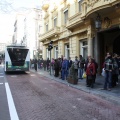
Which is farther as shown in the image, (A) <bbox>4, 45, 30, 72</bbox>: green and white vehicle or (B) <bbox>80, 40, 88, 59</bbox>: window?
(A) <bbox>4, 45, 30, 72</bbox>: green and white vehicle

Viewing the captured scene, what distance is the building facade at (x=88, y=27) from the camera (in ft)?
50.1

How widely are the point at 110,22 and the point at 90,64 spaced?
4.84 meters

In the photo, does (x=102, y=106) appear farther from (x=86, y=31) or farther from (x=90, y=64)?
(x=86, y=31)

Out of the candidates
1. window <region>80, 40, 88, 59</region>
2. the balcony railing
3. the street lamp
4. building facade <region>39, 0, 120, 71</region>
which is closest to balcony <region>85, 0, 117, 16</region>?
building facade <region>39, 0, 120, 71</region>

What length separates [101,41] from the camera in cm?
1858

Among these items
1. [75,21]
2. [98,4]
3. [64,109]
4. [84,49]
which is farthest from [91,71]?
[84,49]

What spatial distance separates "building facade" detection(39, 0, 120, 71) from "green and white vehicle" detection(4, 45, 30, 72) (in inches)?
193

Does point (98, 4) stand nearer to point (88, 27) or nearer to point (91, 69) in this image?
point (88, 27)

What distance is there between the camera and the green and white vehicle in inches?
915

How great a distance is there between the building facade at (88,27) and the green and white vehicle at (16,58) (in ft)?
16.0

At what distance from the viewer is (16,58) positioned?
76.9 feet

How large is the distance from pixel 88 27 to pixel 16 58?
868 centimetres

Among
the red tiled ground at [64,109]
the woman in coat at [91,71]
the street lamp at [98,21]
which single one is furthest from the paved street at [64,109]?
the street lamp at [98,21]

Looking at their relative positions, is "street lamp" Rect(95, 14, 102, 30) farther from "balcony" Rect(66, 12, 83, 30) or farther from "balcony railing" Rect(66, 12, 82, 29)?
"balcony railing" Rect(66, 12, 82, 29)
